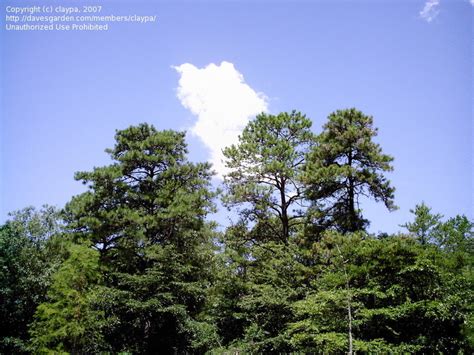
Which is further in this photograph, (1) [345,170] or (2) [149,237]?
(2) [149,237]

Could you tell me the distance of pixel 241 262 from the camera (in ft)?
76.7

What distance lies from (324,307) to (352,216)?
20.1ft

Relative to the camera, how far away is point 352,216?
68.3ft

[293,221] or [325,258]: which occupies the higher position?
[293,221]

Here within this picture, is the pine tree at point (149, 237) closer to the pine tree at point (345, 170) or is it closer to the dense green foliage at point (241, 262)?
the dense green foliage at point (241, 262)

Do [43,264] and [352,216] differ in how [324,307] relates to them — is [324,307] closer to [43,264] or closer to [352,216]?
[352,216]

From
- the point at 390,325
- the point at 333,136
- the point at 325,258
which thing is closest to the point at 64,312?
the point at 325,258

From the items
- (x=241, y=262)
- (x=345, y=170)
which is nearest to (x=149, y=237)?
(x=241, y=262)

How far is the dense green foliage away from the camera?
51.8 feet

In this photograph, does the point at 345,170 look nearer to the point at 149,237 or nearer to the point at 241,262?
the point at 241,262

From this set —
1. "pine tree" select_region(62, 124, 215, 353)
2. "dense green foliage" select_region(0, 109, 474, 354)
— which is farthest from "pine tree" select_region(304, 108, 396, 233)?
"pine tree" select_region(62, 124, 215, 353)

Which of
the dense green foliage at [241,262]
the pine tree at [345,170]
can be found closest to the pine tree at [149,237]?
the dense green foliage at [241,262]

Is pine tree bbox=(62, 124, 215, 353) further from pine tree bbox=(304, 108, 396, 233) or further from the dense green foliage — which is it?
pine tree bbox=(304, 108, 396, 233)

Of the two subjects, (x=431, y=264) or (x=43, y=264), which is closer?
(x=431, y=264)
